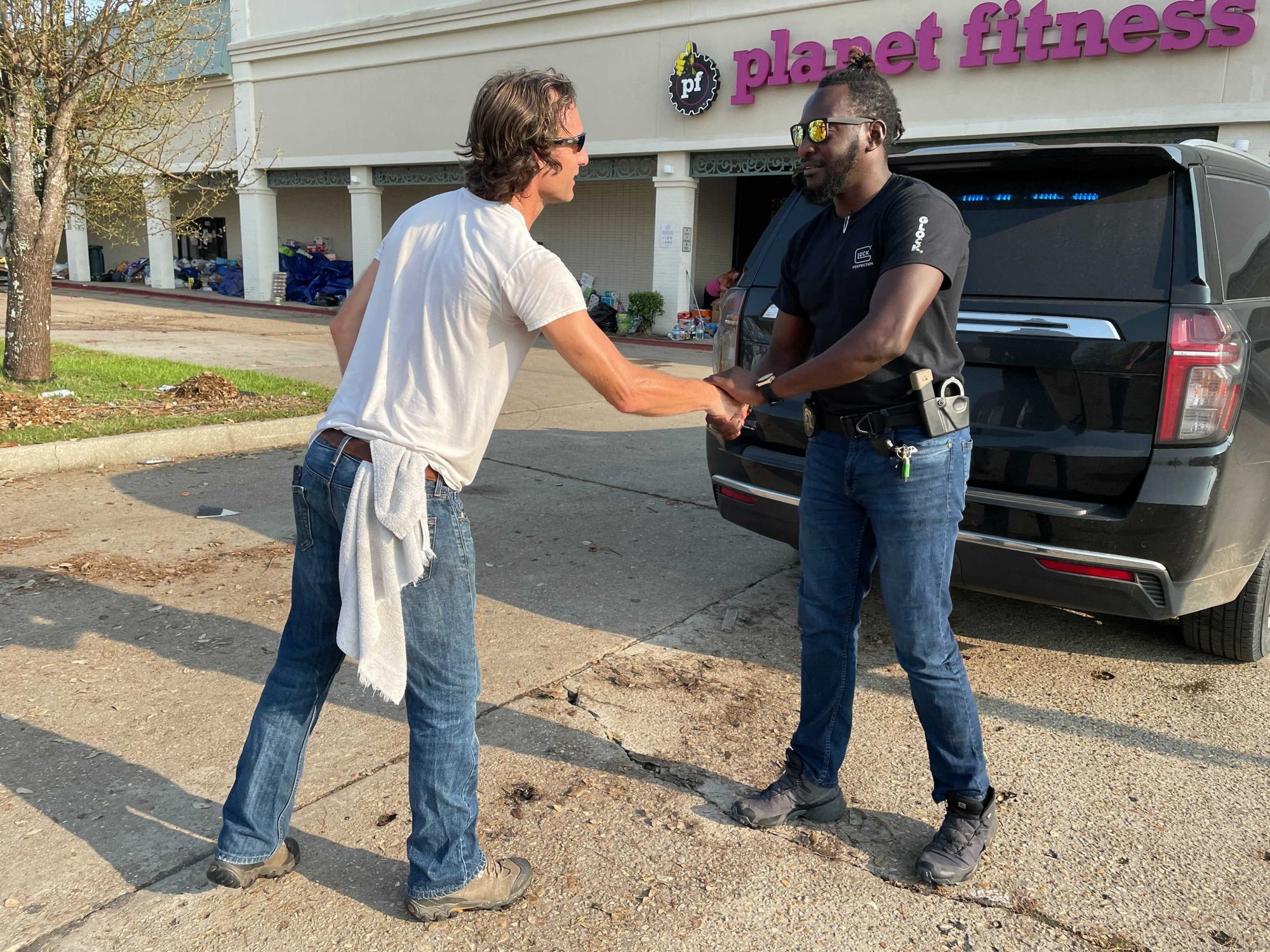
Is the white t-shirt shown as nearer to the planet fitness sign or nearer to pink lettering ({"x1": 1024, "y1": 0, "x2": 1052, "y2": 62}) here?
the planet fitness sign

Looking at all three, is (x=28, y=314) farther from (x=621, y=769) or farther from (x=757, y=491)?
(x=621, y=769)

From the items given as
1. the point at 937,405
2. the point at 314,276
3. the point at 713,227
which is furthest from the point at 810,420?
the point at 314,276

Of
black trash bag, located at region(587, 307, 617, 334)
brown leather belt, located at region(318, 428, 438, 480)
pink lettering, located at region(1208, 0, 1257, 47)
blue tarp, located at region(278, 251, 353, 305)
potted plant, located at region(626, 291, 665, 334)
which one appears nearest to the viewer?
brown leather belt, located at region(318, 428, 438, 480)

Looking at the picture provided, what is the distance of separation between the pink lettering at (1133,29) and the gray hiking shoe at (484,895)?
1505 cm

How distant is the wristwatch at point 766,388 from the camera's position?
280cm

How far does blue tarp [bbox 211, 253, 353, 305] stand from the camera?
26.2 m

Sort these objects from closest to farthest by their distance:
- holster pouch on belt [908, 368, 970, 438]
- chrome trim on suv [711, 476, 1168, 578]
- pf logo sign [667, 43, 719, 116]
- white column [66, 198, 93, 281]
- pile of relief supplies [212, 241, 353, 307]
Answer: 1. holster pouch on belt [908, 368, 970, 438]
2. chrome trim on suv [711, 476, 1168, 578]
3. pf logo sign [667, 43, 719, 116]
4. pile of relief supplies [212, 241, 353, 307]
5. white column [66, 198, 93, 281]

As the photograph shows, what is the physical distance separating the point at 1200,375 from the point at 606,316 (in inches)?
708

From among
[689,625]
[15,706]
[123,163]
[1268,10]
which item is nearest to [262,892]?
[15,706]

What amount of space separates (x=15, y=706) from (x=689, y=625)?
2.58m

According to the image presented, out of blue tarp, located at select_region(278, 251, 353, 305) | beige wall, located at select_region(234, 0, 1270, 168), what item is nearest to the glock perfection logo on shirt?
beige wall, located at select_region(234, 0, 1270, 168)

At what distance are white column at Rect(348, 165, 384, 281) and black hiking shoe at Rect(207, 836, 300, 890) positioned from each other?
2280cm

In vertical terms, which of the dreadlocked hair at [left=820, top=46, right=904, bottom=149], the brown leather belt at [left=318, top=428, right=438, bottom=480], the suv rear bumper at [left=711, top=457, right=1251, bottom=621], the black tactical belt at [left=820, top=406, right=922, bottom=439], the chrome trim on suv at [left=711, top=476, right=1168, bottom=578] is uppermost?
the dreadlocked hair at [left=820, top=46, right=904, bottom=149]

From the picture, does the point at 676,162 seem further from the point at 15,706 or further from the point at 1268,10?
the point at 15,706
